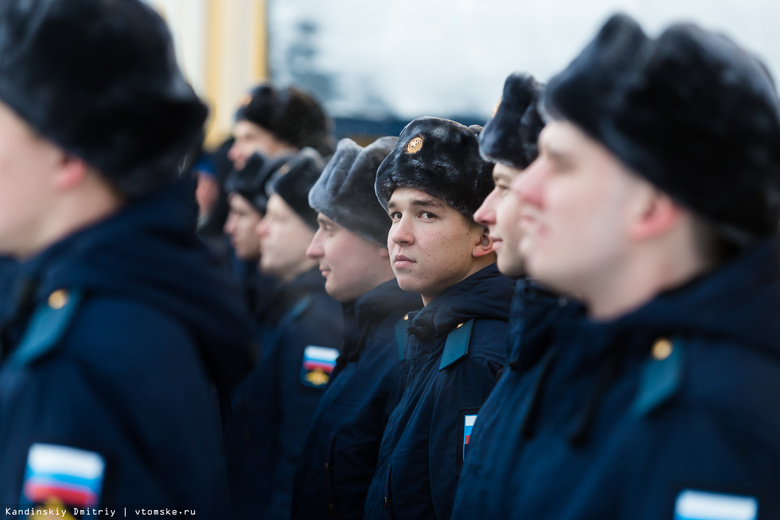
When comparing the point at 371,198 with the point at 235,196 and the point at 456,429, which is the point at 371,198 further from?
the point at 235,196

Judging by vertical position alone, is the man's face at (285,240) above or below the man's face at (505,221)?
below

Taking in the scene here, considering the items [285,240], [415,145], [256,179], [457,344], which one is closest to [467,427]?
[457,344]

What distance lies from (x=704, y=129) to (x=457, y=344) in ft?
4.18

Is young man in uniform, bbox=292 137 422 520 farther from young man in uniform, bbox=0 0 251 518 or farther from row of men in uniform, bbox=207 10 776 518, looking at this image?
young man in uniform, bbox=0 0 251 518

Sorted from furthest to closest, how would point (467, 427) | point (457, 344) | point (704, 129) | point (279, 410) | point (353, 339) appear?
point (279, 410), point (353, 339), point (457, 344), point (467, 427), point (704, 129)

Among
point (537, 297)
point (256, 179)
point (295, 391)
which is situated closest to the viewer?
point (537, 297)

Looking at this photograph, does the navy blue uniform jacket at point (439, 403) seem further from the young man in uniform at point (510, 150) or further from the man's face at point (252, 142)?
the man's face at point (252, 142)

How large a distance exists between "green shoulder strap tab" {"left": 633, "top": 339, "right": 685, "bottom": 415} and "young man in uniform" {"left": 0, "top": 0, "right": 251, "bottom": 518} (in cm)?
81

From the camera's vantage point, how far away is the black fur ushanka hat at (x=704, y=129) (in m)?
1.35

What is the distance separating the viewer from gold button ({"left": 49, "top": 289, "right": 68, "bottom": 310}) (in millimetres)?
1460

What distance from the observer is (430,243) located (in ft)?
8.96

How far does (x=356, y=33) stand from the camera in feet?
28.9

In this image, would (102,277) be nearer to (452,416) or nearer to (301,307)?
(452,416)

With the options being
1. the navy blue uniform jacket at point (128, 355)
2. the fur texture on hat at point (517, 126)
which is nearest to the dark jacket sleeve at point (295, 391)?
the fur texture on hat at point (517, 126)
